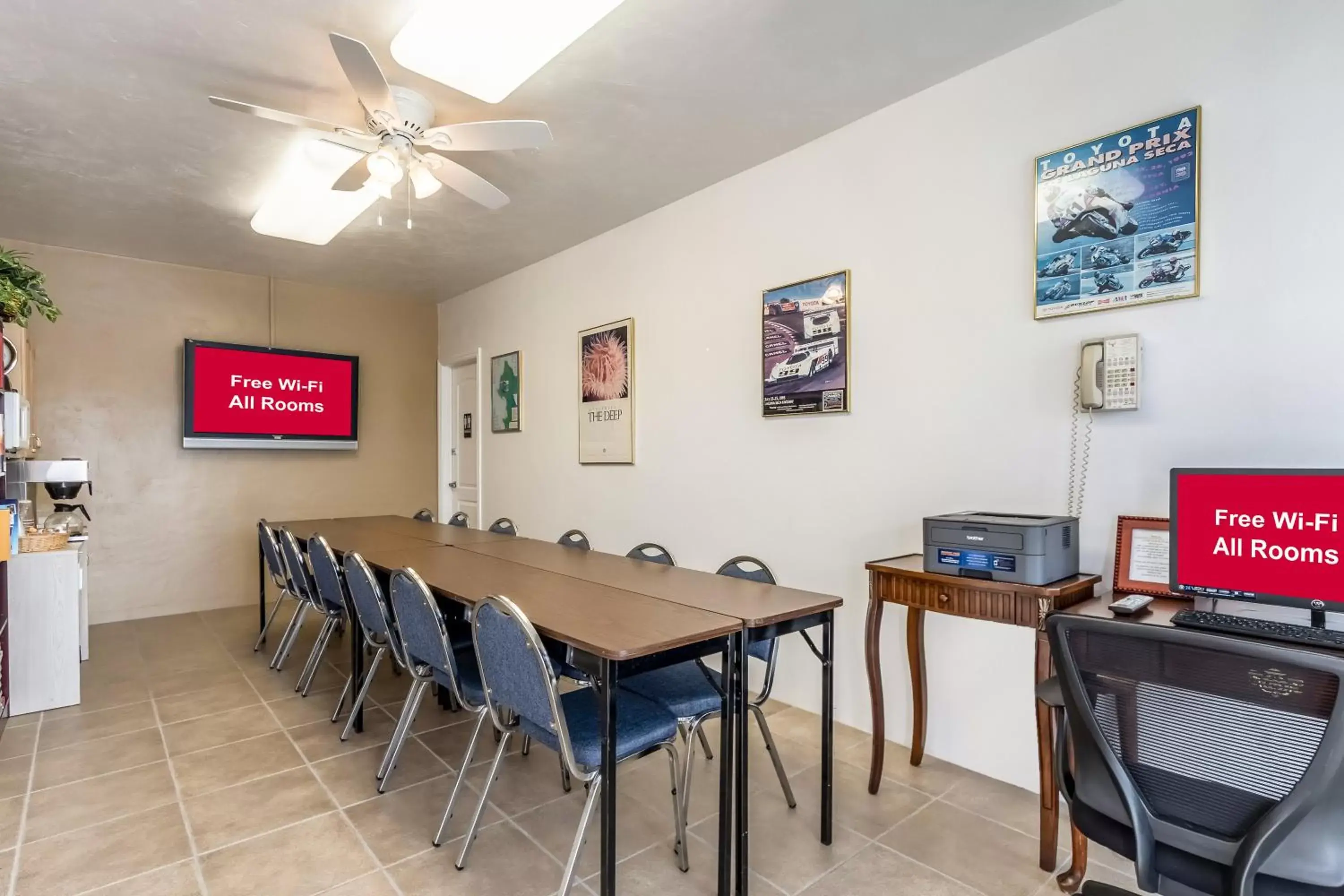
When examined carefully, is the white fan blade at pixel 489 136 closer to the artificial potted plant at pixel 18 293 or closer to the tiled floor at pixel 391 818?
the artificial potted plant at pixel 18 293

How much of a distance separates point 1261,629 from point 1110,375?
95 cm

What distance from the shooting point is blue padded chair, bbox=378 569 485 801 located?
2.23 meters

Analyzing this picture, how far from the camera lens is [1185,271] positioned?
7.07 feet

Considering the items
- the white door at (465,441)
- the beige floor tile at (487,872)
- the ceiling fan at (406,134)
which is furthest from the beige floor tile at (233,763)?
the white door at (465,441)

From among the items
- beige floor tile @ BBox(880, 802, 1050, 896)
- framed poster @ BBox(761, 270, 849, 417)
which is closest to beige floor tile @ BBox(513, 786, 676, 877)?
beige floor tile @ BBox(880, 802, 1050, 896)

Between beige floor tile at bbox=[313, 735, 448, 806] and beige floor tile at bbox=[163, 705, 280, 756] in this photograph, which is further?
beige floor tile at bbox=[163, 705, 280, 756]

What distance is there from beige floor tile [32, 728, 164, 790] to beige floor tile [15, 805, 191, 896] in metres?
0.52

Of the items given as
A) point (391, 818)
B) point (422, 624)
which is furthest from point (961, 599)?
point (391, 818)

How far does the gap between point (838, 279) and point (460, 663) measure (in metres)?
2.35

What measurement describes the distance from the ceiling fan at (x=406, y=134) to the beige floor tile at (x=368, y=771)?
7.83 feet

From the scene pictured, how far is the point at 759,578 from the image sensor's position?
2766 millimetres

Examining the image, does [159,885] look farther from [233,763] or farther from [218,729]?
[218,729]

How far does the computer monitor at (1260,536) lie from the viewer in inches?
66.9

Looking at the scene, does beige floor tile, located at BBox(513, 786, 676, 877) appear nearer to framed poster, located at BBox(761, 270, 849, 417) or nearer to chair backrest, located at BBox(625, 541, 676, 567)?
chair backrest, located at BBox(625, 541, 676, 567)
